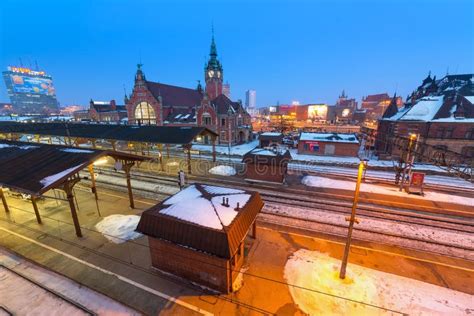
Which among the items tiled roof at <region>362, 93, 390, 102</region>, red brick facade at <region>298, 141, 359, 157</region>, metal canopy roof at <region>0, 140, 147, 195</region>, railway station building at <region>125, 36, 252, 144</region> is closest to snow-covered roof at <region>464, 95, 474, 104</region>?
red brick facade at <region>298, 141, 359, 157</region>

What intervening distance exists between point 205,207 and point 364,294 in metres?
8.03

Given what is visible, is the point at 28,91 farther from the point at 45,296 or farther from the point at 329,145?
the point at 329,145

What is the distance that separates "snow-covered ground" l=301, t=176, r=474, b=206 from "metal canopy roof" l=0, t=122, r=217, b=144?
45.6 ft

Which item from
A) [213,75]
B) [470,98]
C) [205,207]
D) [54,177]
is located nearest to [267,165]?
[205,207]

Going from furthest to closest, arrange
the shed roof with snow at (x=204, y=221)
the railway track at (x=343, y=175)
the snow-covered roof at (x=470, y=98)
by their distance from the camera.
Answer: the snow-covered roof at (x=470, y=98)
the railway track at (x=343, y=175)
the shed roof with snow at (x=204, y=221)

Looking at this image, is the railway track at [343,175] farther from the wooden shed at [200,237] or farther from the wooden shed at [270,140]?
the wooden shed at [200,237]

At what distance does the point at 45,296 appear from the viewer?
855 cm

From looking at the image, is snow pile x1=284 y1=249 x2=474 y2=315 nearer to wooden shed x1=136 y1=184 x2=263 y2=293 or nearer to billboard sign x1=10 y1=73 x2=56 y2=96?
wooden shed x1=136 y1=184 x2=263 y2=293

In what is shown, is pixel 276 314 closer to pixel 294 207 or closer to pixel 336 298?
pixel 336 298

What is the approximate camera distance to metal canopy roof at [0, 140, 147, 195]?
10.5 meters

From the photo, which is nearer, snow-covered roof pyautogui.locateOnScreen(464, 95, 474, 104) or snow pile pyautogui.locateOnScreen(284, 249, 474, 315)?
snow pile pyautogui.locateOnScreen(284, 249, 474, 315)

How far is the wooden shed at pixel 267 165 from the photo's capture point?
20.5m

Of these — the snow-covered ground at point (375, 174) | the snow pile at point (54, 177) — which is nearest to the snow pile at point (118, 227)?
the snow pile at point (54, 177)

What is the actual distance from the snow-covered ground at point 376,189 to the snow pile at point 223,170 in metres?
8.51
